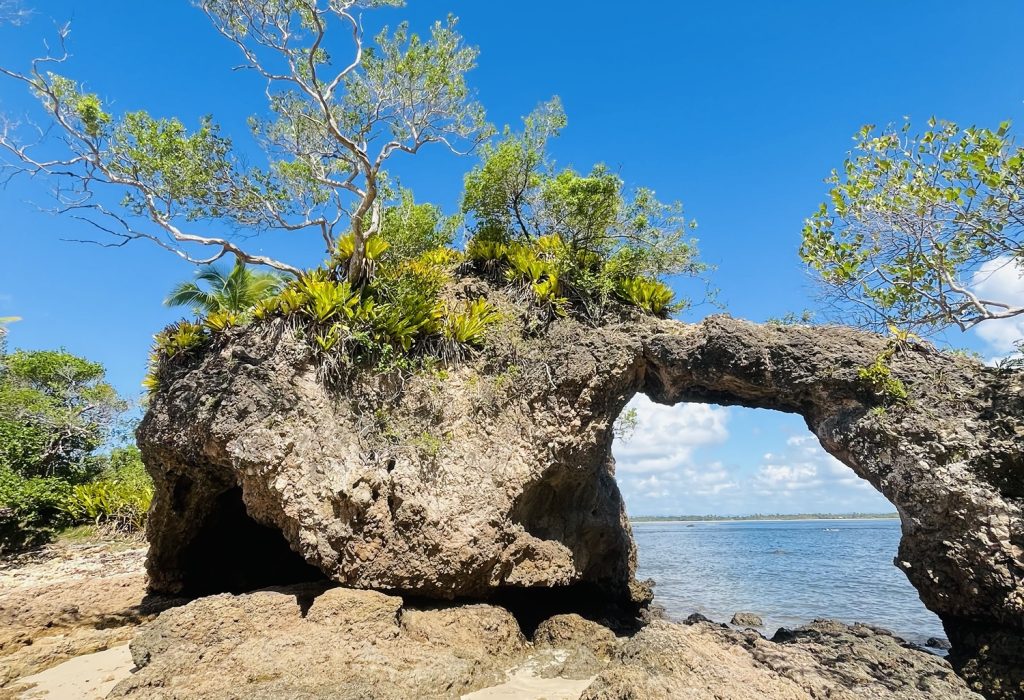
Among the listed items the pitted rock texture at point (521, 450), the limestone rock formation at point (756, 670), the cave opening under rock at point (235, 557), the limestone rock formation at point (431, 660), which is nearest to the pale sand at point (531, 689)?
the limestone rock formation at point (431, 660)

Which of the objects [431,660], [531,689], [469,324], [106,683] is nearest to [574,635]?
[531,689]

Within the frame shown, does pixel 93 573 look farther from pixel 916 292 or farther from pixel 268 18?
pixel 916 292

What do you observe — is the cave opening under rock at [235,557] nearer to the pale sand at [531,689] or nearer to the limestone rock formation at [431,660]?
the limestone rock formation at [431,660]

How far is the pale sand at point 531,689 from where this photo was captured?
5.97m

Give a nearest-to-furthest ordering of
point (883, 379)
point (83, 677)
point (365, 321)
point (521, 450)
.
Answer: point (83, 677) < point (883, 379) < point (365, 321) < point (521, 450)

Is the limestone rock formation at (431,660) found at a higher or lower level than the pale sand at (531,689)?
higher

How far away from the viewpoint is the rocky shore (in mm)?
5344

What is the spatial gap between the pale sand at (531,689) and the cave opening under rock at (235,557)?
4252 millimetres

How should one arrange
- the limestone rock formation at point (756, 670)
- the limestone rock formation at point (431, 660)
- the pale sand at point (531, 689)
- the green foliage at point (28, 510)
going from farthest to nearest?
the green foliage at point (28, 510) → the pale sand at point (531, 689) → the limestone rock formation at point (431, 660) → the limestone rock formation at point (756, 670)

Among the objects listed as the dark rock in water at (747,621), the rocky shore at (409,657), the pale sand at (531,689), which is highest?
the rocky shore at (409,657)

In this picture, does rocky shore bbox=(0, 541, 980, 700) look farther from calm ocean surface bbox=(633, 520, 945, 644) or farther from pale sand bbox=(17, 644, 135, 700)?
calm ocean surface bbox=(633, 520, 945, 644)

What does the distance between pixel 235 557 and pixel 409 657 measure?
564 cm

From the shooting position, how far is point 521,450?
8.51m

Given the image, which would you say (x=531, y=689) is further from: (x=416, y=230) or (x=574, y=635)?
(x=416, y=230)
